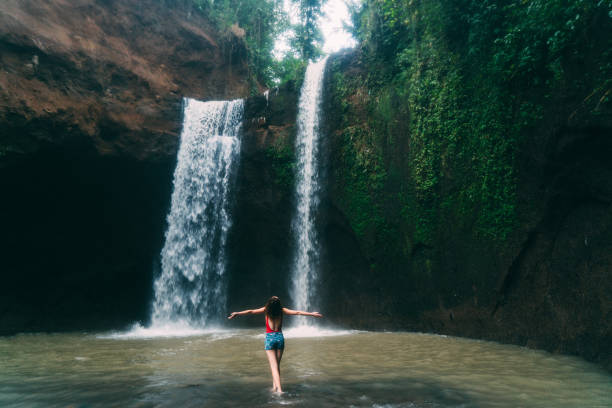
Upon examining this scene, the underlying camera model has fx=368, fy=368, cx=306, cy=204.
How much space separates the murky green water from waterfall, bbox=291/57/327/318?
4.19 metres

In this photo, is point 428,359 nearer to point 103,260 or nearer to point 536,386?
point 536,386

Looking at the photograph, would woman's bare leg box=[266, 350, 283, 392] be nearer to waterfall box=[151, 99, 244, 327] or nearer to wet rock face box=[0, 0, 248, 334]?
waterfall box=[151, 99, 244, 327]

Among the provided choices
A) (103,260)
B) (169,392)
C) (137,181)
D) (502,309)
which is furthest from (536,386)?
(103,260)

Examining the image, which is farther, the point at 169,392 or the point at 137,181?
the point at 137,181

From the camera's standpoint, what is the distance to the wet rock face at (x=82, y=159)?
10.9 meters

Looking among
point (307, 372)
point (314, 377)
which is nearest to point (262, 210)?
point (307, 372)

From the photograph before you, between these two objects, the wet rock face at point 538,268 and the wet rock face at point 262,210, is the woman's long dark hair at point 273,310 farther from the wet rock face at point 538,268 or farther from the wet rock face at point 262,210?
the wet rock face at point 262,210

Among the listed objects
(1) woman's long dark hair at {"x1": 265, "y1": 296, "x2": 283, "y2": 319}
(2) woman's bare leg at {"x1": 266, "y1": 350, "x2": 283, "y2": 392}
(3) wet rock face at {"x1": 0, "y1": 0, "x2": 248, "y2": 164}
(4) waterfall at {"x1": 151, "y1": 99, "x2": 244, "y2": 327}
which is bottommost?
(2) woman's bare leg at {"x1": 266, "y1": 350, "x2": 283, "y2": 392}

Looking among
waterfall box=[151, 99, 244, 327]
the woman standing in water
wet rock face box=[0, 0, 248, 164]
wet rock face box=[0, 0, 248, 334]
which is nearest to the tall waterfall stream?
the woman standing in water

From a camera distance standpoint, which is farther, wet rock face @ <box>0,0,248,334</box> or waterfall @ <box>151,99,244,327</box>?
waterfall @ <box>151,99,244,327</box>

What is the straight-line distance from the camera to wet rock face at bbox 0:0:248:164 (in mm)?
10586

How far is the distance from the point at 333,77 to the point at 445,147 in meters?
5.26

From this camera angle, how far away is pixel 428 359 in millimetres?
6066

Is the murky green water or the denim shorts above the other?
the denim shorts
